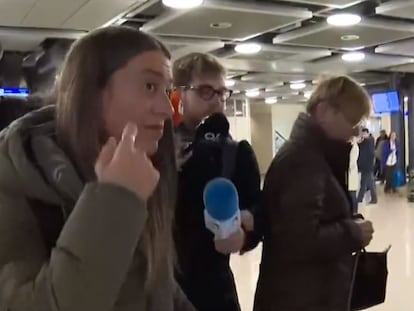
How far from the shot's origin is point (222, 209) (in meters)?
1.52

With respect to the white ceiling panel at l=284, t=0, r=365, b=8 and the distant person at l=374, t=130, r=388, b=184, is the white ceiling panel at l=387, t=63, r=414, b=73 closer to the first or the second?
the distant person at l=374, t=130, r=388, b=184

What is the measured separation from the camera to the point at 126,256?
2.58ft

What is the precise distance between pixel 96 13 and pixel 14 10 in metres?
0.77

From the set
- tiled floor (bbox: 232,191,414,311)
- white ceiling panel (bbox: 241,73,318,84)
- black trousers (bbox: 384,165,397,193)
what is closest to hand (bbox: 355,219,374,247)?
tiled floor (bbox: 232,191,414,311)

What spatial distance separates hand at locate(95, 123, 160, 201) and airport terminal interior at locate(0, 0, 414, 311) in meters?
1.94

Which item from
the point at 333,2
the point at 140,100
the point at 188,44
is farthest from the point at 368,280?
the point at 188,44

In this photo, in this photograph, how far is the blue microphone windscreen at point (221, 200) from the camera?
1.51 meters

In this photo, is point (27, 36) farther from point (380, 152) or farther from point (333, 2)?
point (380, 152)

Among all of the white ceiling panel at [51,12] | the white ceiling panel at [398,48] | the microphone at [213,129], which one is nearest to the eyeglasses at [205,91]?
the microphone at [213,129]

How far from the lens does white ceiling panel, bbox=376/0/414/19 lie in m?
5.53

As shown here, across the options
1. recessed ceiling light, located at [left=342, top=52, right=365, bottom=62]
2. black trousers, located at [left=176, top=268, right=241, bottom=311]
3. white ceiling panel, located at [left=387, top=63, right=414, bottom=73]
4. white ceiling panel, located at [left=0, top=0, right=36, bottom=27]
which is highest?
white ceiling panel, located at [left=0, top=0, right=36, bottom=27]

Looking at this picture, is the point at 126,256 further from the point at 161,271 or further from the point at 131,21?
the point at 131,21

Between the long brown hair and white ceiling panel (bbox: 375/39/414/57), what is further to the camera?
white ceiling panel (bbox: 375/39/414/57)

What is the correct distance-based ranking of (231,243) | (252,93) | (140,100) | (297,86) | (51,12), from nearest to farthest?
(140,100) < (231,243) < (51,12) < (297,86) < (252,93)
